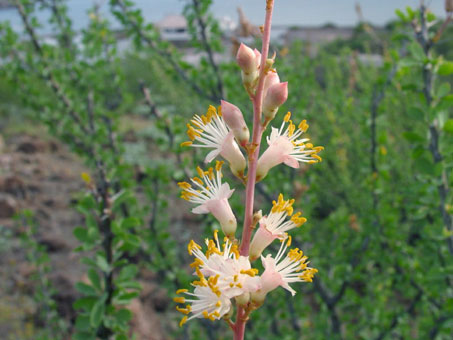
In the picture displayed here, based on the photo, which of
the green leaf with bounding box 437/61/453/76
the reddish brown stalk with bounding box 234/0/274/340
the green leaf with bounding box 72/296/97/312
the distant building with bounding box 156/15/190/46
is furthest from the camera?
the distant building with bounding box 156/15/190/46

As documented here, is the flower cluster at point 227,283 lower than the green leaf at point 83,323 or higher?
higher

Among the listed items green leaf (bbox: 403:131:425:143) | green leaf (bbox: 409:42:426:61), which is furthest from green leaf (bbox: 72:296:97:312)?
green leaf (bbox: 409:42:426:61)

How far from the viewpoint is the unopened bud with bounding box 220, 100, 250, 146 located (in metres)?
0.90

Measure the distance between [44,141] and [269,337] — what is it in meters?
6.35

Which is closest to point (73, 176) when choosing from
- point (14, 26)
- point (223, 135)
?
point (14, 26)

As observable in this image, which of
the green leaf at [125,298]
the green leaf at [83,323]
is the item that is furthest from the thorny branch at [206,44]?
the green leaf at [83,323]

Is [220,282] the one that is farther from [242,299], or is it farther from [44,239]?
[44,239]

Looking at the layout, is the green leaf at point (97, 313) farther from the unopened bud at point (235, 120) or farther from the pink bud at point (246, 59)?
the pink bud at point (246, 59)

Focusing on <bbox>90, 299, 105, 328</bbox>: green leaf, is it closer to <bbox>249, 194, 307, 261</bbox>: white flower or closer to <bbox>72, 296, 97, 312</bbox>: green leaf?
<bbox>72, 296, 97, 312</bbox>: green leaf

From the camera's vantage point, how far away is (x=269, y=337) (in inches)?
96.8

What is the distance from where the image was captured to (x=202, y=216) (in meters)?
2.22

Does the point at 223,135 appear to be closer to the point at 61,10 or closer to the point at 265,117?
the point at 265,117

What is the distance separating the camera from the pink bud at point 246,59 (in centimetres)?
86

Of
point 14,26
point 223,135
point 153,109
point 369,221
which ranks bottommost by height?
Result: point 369,221
